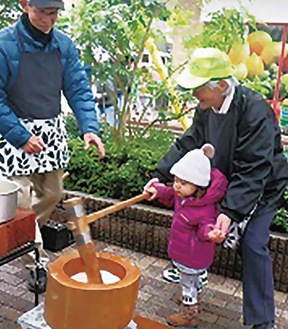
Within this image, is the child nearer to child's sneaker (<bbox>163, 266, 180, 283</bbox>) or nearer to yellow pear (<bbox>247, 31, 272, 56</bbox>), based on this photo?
child's sneaker (<bbox>163, 266, 180, 283</bbox>)

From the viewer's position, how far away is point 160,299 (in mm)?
2812

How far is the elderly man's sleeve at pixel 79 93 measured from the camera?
270cm

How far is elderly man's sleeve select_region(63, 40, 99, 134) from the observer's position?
8.85ft

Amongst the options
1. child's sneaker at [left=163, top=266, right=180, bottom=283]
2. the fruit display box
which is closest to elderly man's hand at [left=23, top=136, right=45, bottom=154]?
the fruit display box

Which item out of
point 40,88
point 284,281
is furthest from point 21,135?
point 284,281

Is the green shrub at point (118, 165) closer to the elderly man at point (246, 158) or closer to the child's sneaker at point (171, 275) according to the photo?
the child's sneaker at point (171, 275)

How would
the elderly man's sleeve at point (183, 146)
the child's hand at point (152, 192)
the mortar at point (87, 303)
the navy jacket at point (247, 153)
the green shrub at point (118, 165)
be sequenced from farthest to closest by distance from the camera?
the green shrub at point (118, 165) → the elderly man's sleeve at point (183, 146) → the child's hand at point (152, 192) → the navy jacket at point (247, 153) → the mortar at point (87, 303)

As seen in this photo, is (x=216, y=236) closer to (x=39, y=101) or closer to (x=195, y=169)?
(x=195, y=169)

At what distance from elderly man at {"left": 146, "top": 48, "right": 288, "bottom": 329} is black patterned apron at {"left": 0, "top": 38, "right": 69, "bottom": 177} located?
0.79 metres

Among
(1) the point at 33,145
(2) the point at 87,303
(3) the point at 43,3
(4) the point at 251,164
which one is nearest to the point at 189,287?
(4) the point at 251,164

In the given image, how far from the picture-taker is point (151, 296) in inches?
112

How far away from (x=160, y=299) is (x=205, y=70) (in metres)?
1.44

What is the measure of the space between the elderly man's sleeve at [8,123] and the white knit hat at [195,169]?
83cm

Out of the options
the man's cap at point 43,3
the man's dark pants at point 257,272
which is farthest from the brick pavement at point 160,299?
the man's cap at point 43,3
